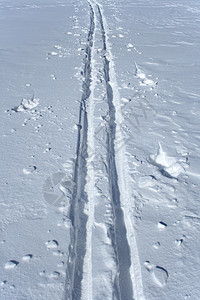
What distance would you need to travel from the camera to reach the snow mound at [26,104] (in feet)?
12.3

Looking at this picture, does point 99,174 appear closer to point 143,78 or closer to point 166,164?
point 166,164

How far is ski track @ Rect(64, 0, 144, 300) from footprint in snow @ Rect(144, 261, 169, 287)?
73 millimetres

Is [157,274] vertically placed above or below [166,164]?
below

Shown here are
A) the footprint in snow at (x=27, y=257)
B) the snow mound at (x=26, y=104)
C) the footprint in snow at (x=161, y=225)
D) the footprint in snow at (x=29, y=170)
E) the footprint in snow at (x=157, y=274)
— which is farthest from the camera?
the snow mound at (x=26, y=104)

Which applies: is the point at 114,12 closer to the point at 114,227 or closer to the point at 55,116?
the point at 55,116

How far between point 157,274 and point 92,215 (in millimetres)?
691

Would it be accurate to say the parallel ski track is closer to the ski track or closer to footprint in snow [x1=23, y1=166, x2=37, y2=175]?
the ski track

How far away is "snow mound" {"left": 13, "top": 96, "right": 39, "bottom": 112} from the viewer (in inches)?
148

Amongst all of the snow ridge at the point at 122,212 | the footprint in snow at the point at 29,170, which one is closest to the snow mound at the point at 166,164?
the snow ridge at the point at 122,212

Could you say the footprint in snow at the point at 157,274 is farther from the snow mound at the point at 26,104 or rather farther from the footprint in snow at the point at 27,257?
the snow mound at the point at 26,104

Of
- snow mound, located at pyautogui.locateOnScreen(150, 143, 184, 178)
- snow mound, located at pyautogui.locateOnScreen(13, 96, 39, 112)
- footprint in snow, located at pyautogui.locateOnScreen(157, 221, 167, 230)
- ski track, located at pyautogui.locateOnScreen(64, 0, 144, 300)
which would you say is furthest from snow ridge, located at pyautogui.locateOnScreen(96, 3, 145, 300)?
snow mound, located at pyautogui.locateOnScreen(13, 96, 39, 112)

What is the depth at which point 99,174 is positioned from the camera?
268cm

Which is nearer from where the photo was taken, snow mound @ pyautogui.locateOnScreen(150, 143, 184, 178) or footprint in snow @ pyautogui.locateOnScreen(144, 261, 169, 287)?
footprint in snow @ pyautogui.locateOnScreen(144, 261, 169, 287)

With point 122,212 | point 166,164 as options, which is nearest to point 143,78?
point 166,164
